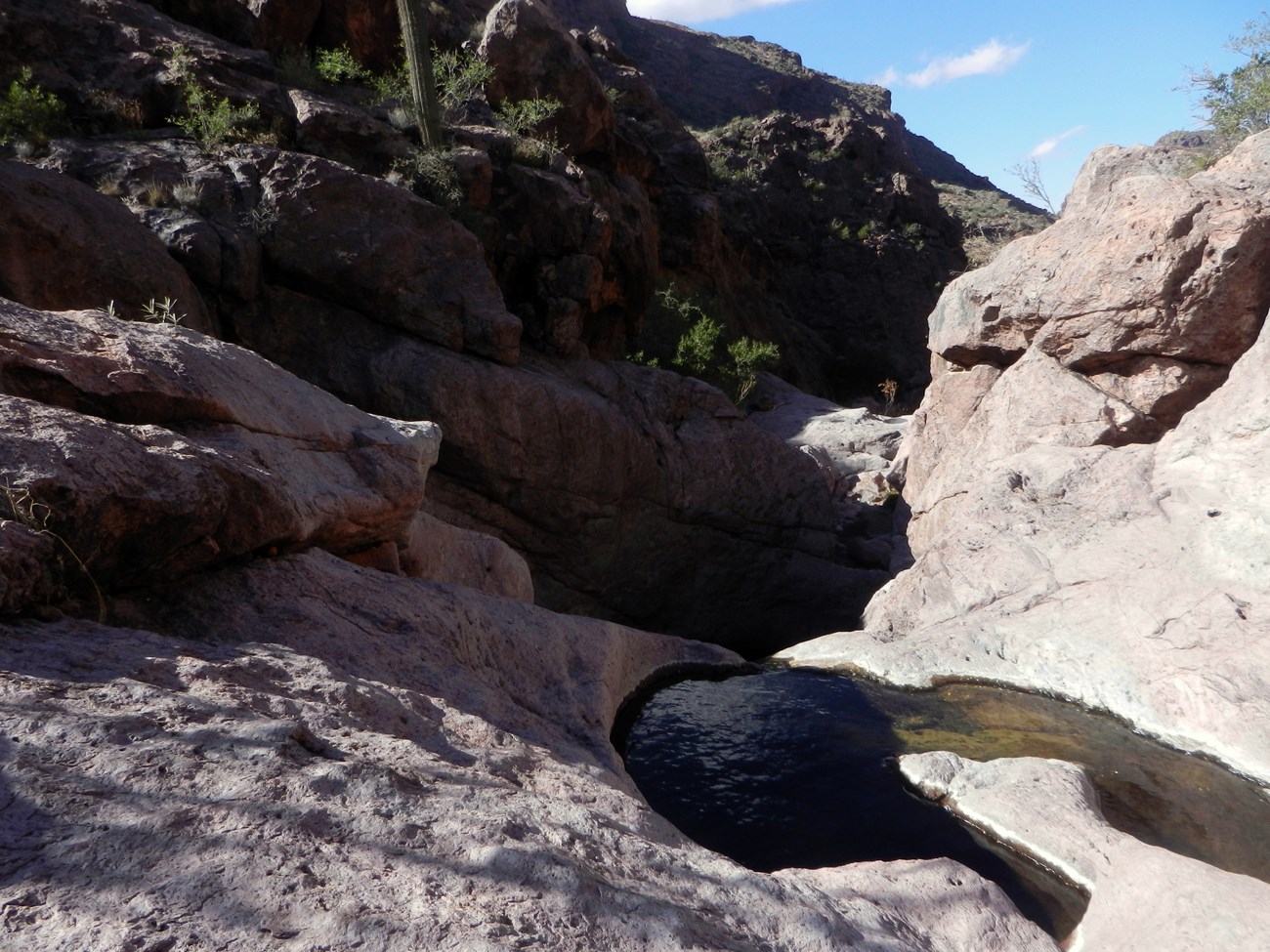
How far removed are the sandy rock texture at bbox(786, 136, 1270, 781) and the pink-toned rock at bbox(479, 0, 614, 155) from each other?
7.45 m

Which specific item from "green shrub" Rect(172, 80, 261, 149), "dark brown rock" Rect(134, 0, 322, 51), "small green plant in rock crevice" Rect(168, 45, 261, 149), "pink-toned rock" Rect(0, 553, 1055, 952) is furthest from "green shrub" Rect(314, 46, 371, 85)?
"pink-toned rock" Rect(0, 553, 1055, 952)

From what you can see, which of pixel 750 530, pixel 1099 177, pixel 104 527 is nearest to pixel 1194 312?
pixel 1099 177

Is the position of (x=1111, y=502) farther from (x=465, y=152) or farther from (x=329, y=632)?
(x=465, y=152)

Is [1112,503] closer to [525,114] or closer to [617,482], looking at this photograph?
[617,482]

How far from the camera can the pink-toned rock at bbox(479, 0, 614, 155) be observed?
15023 millimetres

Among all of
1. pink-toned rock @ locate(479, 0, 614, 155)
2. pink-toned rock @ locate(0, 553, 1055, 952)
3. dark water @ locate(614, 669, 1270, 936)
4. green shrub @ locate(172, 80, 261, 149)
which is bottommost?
dark water @ locate(614, 669, 1270, 936)

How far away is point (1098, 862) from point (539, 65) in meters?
14.2

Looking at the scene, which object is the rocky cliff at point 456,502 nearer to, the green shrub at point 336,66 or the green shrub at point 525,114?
the green shrub at point 336,66

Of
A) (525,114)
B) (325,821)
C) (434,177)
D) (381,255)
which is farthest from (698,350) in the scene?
(325,821)

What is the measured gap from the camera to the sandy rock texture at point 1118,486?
22.3 ft

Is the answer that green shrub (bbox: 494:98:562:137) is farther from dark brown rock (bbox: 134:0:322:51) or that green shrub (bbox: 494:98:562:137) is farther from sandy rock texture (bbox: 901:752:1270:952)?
sandy rock texture (bbox: 901:752:1270:952)

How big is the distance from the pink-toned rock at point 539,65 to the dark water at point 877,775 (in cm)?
1096

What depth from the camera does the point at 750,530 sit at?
44.5ft

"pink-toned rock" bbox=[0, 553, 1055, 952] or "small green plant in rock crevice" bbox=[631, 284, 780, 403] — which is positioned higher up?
"small green plant in rock crevice" bbox=[631, 284, 780, 403]
